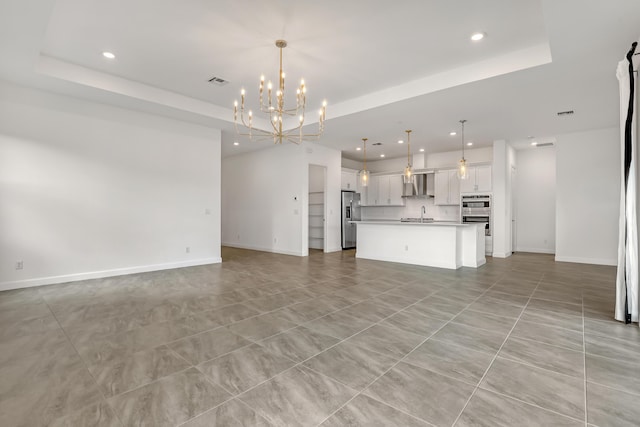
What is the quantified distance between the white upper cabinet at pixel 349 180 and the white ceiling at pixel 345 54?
12.0ft

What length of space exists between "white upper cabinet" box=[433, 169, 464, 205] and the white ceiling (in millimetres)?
2994

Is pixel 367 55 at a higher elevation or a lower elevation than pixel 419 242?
higher

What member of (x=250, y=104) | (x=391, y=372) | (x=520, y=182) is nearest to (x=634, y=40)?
(x=391, y=372)

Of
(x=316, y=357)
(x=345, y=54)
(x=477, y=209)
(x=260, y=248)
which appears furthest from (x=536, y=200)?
(x=316, y=357)

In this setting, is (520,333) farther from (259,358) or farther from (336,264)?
(336,264)

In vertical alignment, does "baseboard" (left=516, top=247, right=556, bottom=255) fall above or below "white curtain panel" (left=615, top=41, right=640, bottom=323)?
below

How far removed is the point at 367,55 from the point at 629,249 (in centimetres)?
365

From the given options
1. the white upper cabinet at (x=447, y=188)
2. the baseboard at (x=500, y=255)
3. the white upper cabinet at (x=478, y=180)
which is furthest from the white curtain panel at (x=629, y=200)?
the white upper cabinet at (x=447, y=188)

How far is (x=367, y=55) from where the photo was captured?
400cm

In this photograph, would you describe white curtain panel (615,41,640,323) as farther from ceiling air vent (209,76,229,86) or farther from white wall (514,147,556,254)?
white wall (514,147,556,254)

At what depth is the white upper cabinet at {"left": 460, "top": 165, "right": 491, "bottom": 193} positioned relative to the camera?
8.19 meters

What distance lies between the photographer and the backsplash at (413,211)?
9344mm

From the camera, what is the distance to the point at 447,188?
29.6 ft

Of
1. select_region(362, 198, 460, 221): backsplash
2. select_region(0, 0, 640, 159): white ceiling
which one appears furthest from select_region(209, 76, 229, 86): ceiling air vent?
select_region(362, 198, 460, 221): backsplash
